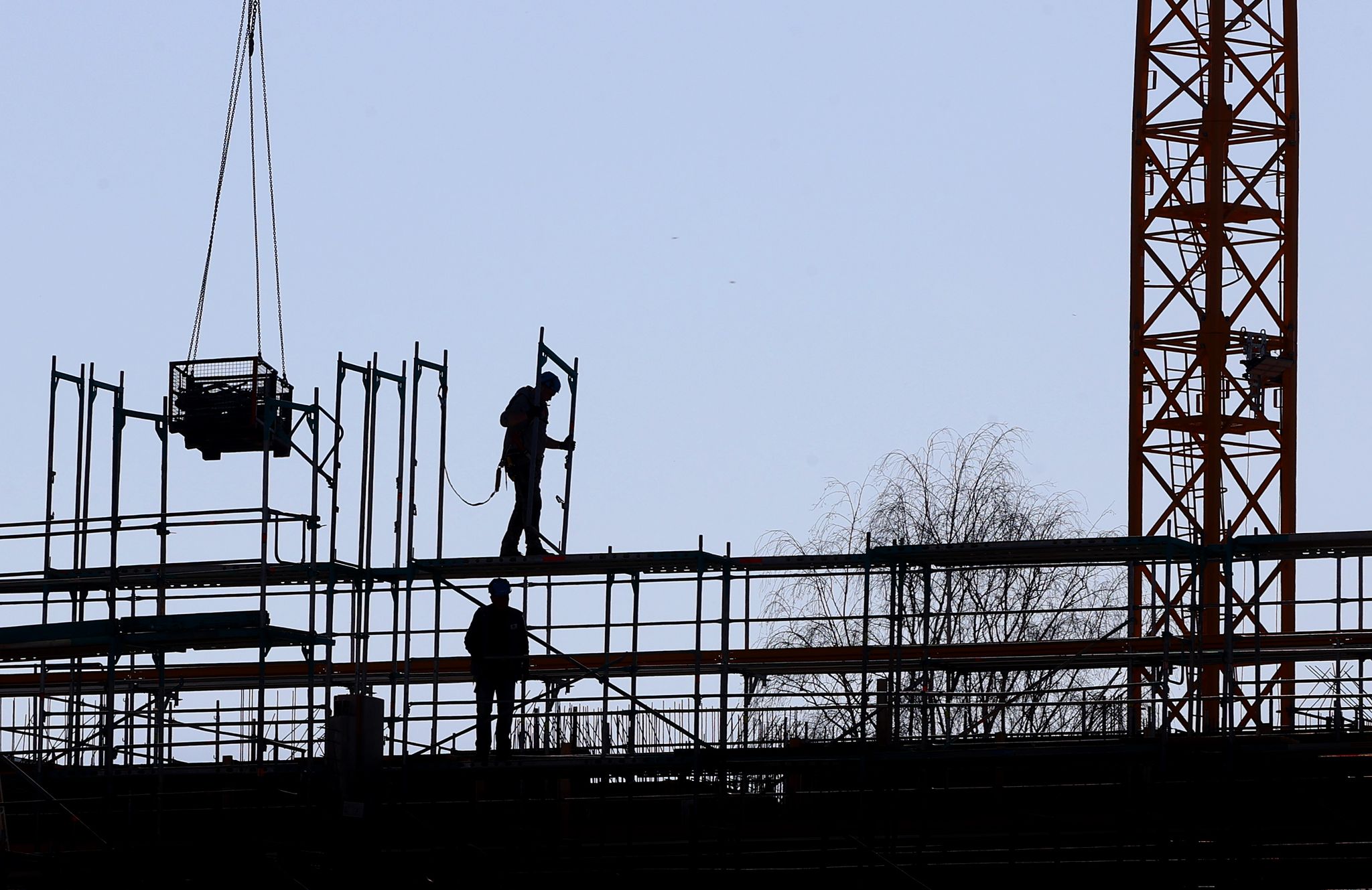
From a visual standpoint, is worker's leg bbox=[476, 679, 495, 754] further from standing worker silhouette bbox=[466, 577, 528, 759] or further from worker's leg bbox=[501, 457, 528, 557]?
worker's leg bbox=[501, 457, 528, 557]

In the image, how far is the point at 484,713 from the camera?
1055 inches

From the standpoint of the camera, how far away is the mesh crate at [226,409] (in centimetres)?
2856

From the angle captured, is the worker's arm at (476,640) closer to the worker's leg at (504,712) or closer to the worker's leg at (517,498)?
the worker's leg at (504,712)

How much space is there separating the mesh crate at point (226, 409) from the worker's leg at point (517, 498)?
2.14 m

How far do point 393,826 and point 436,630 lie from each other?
2516 mm

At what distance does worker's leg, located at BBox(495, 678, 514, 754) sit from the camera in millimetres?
26516

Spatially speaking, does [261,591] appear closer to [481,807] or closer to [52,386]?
[481,807]

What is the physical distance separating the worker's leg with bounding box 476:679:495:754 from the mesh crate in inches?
132

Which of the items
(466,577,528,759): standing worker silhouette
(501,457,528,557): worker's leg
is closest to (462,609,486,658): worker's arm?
(466,577,528,759): standing worker silhouette

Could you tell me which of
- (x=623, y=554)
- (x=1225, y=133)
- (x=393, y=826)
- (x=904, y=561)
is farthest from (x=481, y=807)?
(x=1225, y=133)

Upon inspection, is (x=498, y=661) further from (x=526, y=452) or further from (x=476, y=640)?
(x=526, y=452)

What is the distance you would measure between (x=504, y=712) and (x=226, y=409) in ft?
14.7

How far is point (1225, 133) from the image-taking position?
42688 millimetres

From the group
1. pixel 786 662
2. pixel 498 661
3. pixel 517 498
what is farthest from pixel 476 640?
pixel 786 662
